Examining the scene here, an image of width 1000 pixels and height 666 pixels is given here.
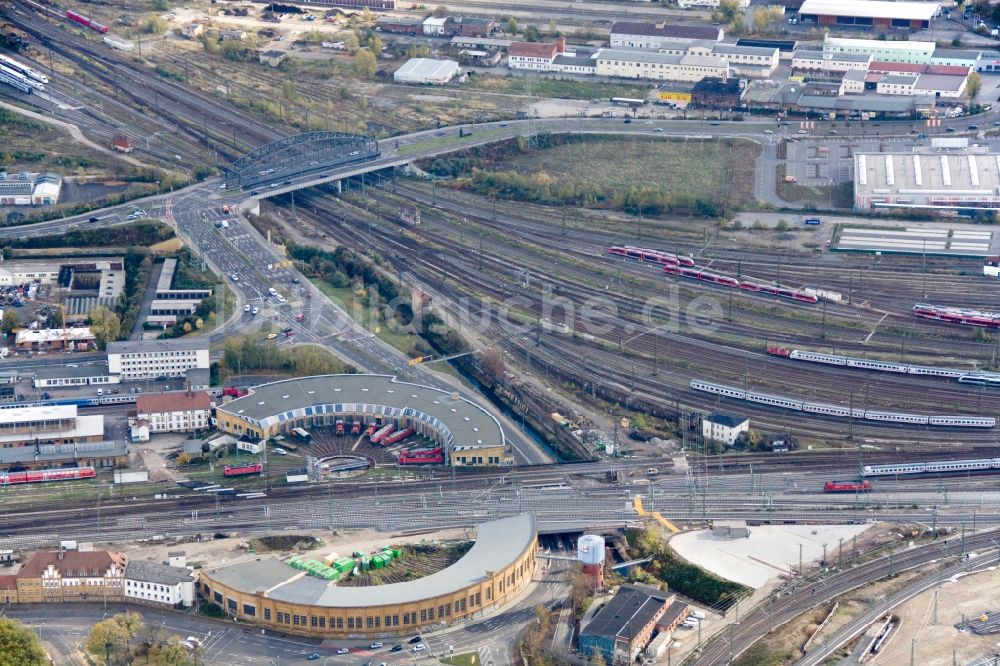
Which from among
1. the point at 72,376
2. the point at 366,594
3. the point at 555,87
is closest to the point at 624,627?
the point at 366,594

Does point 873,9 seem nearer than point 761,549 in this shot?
No

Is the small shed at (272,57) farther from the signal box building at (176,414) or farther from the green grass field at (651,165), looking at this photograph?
the signal box building at (176,414)

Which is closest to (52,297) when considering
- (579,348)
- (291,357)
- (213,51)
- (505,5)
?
(291,357)

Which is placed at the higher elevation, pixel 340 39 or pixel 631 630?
pixel 340 39

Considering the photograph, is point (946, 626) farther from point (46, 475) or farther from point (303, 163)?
point (303, 163)

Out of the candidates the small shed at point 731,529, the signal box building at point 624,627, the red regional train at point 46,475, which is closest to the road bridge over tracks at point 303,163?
the red regional train at point 46,475

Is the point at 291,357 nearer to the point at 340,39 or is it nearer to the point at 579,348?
the point at 579,348
